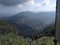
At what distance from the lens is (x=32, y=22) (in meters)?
2.51

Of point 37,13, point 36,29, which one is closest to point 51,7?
point 37,13

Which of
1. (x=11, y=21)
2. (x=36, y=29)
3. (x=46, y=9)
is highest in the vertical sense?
(x=46, y=9)

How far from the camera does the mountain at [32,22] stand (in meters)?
2.47

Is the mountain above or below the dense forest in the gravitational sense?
above

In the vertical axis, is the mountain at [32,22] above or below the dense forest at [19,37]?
above

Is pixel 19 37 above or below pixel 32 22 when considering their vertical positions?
below

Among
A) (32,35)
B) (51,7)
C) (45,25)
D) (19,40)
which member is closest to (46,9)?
(51,7)

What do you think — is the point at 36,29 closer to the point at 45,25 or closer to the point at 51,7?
the point at 45,25

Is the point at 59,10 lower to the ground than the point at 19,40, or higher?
higher

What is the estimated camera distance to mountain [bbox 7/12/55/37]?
247 cm

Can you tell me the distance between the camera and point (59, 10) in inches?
96.2

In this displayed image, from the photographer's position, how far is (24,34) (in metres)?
2.48

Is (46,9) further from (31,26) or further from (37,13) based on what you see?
(31,26)

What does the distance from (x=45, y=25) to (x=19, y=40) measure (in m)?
0.50
